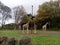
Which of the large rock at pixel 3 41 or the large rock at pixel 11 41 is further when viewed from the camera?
the large rock at pixel 3 41

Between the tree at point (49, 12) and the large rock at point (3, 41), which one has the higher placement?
the tree at point (49, 12)

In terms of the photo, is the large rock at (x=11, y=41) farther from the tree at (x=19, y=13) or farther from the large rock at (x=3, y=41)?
the tree at (x=19, y=13)

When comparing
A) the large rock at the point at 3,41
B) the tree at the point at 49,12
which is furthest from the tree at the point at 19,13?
the large rock at the point at 3,41

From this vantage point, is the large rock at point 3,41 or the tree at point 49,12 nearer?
the large rock at point 3,41

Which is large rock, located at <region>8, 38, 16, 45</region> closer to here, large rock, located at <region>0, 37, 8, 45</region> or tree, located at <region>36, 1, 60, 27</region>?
large rock, located at <region>0, 37, 8, 45</region>

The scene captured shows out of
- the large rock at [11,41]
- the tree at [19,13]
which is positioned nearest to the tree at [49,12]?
the tree at [19,13]

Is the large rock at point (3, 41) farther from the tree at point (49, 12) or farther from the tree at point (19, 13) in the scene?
the tree at point (19, 13)

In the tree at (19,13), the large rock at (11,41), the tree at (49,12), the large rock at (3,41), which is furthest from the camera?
the tree at (19,13)

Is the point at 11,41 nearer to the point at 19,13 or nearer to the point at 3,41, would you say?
the point at 3,41

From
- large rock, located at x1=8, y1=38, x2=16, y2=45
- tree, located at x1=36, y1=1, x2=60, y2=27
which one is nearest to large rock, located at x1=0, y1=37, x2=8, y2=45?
large rock, located at x1=8, y1=38, x2=16, y2=45

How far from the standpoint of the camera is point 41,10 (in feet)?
112

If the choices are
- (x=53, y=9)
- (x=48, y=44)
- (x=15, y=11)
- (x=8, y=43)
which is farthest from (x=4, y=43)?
(x=15, y=11)

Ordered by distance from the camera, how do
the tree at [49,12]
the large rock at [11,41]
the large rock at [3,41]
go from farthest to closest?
the tree at [49,12], the large rock at [3,41], the large rock at [11,41]

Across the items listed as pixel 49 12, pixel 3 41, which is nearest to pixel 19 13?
pixel 49 12
